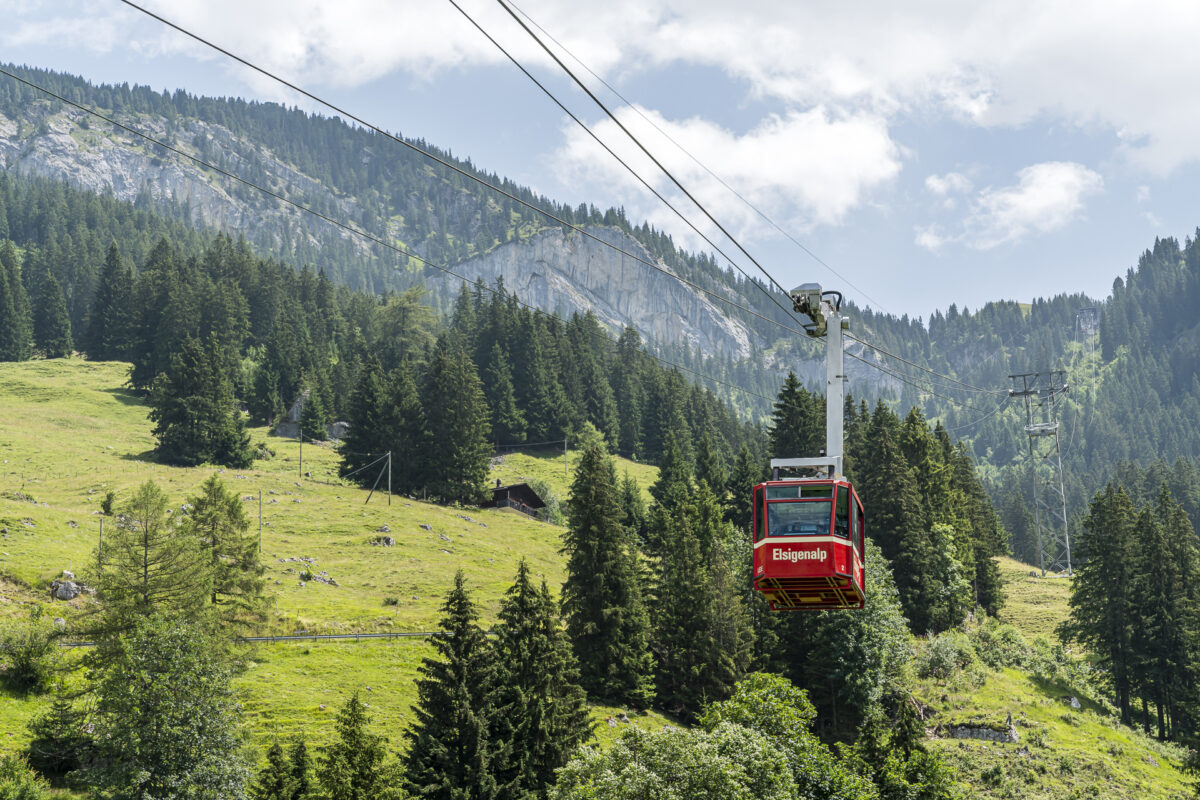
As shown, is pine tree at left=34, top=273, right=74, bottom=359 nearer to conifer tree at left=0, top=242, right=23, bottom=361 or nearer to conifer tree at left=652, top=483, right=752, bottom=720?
conifer tree at left=0, top=242, right=23, bottom=361

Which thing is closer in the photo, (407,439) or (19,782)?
(19,782)

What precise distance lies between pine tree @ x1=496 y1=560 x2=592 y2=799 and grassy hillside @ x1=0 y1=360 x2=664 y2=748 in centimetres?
677

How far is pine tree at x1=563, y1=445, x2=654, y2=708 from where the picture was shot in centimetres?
6850

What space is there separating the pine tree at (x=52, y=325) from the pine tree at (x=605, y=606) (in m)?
135

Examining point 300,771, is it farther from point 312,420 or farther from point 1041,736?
point 312,420

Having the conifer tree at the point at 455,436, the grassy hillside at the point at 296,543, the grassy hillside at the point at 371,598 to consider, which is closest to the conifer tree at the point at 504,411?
the grassy hillside at the point at 296,543

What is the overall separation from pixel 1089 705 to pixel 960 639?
36.3 feet

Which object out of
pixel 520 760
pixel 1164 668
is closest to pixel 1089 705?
pixel 1164 668

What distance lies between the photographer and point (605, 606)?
70.2 meters

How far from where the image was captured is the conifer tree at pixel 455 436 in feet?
385

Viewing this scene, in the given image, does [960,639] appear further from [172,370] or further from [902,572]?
[172,370]

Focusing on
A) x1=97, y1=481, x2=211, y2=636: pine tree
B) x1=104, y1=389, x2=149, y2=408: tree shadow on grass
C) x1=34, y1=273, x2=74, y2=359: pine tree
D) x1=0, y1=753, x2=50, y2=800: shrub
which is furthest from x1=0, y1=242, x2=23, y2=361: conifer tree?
x1=0, y1=753, x2=50, y2=800: shrub

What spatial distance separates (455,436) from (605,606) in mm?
52659

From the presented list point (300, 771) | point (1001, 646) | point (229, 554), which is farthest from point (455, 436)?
point (300, 771)
